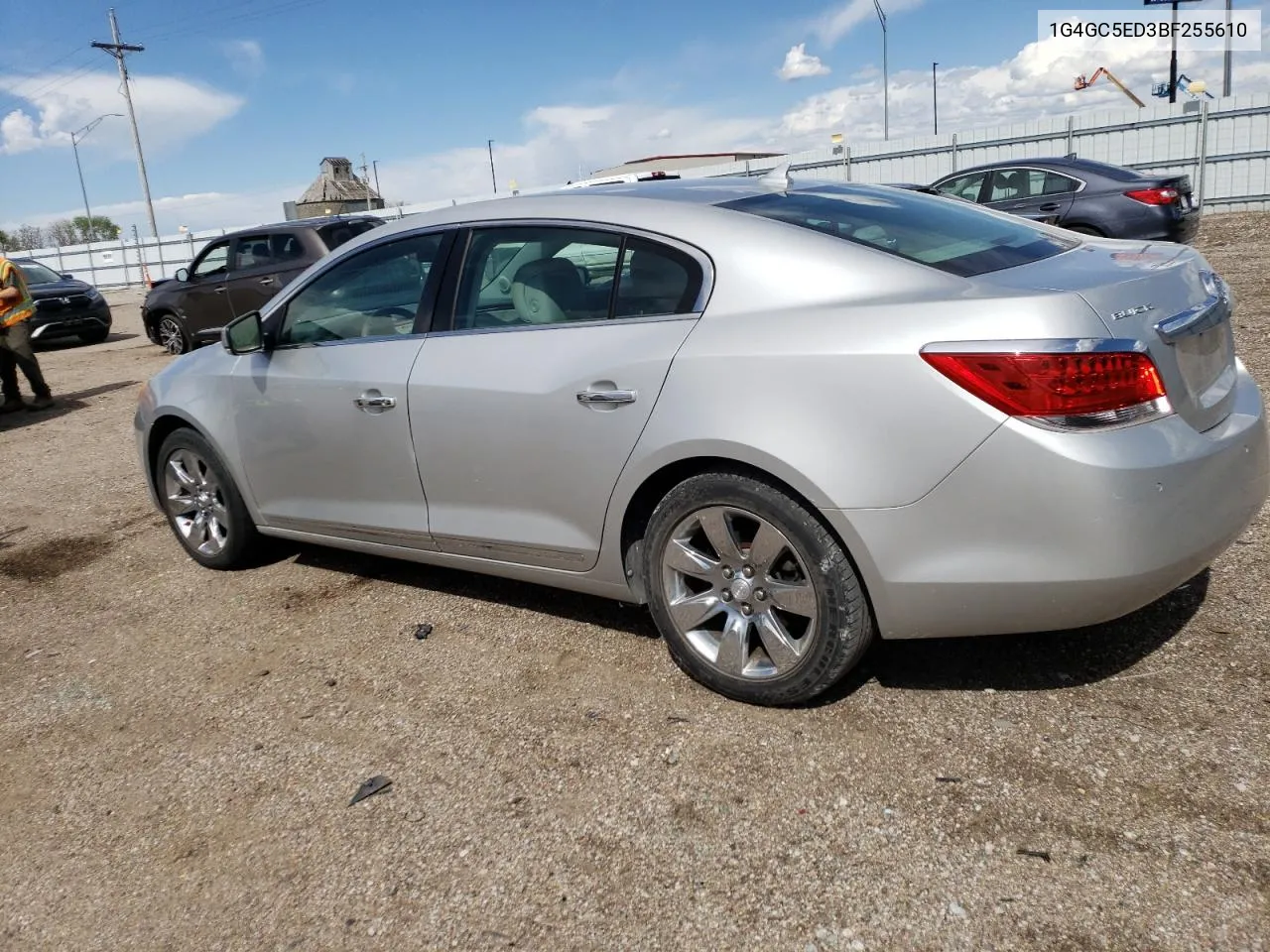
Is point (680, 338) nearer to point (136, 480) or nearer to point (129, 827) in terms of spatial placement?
point (129, 827)

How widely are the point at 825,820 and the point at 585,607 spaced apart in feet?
5.56

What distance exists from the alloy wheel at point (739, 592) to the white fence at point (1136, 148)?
16.5 metres

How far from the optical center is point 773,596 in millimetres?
2988

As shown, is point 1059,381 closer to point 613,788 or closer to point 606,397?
point 606,397

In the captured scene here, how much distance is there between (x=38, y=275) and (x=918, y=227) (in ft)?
55.4

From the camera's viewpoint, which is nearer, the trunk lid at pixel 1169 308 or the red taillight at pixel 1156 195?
the trunk lid at pixel 1169 308

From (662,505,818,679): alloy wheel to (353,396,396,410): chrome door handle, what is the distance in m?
1.32

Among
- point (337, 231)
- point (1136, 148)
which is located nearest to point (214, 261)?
point (337, 231)

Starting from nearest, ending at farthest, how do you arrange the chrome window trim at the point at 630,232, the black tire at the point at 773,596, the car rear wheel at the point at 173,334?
the black tire at the point at 773,596, the chrome window trim at the point at 630,232, the car rear wheel at the point at 173,334

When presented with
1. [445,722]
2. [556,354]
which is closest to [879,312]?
[556,354]

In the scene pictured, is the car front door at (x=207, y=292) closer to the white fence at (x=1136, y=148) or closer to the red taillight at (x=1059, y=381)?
the white fence at (x=1136, y=148)

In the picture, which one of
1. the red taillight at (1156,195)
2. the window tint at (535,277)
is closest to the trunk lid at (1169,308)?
the window tint at (535,277)

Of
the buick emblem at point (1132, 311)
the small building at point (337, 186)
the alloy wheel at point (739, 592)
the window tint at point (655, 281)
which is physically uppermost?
the small building at point (337, 186)

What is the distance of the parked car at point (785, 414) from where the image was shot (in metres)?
2.54
